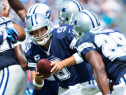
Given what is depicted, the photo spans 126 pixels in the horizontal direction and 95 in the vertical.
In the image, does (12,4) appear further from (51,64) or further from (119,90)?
(119,90)

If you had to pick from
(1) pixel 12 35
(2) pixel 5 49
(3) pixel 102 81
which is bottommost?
(3) pixel 102 81

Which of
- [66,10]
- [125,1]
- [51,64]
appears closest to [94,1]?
[125,1]

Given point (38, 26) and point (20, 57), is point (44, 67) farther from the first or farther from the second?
point (20, 57)

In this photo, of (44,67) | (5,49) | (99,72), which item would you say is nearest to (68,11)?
(5,49)

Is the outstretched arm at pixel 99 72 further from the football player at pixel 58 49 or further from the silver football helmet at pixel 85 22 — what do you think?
the football player at pixel 58 49

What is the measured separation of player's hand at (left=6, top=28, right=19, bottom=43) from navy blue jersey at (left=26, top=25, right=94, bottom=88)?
26 cm

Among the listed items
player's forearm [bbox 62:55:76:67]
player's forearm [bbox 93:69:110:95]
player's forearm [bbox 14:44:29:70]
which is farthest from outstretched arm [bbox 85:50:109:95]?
player's forearm [bbox 14:44:29:70]

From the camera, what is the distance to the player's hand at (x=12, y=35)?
3.43 m

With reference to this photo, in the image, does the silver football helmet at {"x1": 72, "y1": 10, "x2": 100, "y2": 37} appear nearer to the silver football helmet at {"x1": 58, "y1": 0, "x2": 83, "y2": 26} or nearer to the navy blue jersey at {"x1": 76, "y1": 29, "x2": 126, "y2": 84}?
the navy blue jersey at {"x1": 76, "y1": 29, "x2": 126, "y2": 84}

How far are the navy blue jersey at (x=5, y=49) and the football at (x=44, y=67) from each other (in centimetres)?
79

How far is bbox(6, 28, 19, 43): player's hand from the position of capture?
3428 mm

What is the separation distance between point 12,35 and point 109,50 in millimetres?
1442

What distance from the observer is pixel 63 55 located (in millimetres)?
3145

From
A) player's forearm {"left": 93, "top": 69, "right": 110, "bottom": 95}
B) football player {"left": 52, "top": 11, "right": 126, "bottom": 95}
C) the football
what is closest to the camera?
player's forearm {"left": 93, "top": 69, "right": 110, "bottom": 95}
